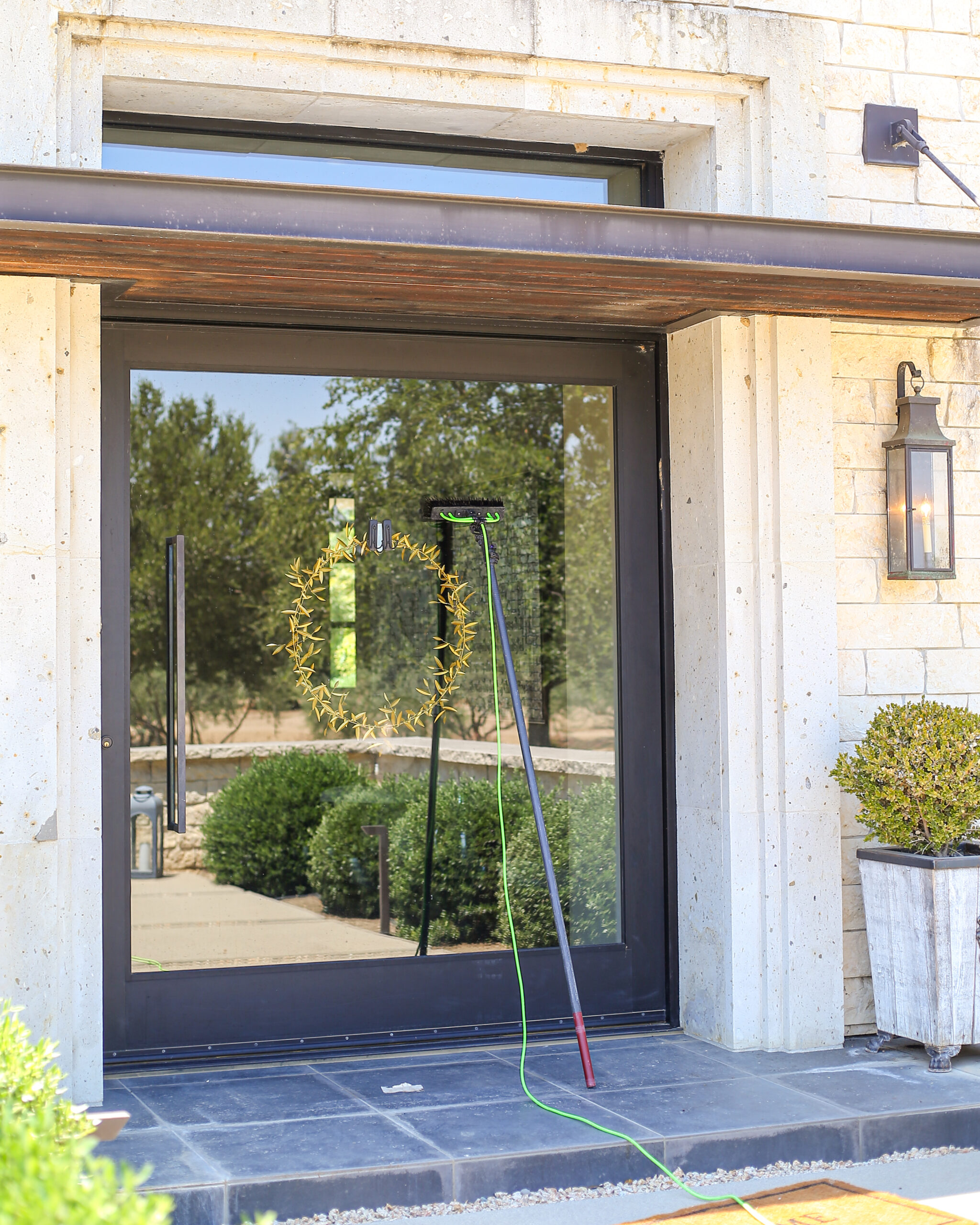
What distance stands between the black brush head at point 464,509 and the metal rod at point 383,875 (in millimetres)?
1346

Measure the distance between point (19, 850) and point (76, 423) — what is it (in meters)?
1.19

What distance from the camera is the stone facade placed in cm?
362

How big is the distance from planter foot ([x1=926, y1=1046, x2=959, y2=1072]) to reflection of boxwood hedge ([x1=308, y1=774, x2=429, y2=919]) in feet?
6.91

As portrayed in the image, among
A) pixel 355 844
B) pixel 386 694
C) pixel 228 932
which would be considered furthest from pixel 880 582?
pixel 228 932

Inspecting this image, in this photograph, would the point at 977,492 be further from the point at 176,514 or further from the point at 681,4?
the point at 176,514

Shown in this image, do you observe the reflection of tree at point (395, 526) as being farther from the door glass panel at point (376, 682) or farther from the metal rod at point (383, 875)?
the metal rod at point (383, 875)

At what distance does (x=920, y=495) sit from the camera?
4.32 metres

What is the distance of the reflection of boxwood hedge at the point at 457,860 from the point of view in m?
4.73

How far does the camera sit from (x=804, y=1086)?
375 centimetres

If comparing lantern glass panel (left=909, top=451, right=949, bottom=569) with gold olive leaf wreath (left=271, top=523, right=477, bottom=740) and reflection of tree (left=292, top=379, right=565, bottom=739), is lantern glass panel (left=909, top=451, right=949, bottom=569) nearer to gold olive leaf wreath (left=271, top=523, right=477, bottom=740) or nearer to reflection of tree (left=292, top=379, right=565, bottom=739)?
reflection of tree (left=292, top=379, right=565, bottom=739)

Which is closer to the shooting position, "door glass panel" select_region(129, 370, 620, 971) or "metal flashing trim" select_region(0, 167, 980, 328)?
"metal flashing trim" select_region(0, 167, 980, 328)

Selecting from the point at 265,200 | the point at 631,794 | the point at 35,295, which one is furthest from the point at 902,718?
the point at 35,295

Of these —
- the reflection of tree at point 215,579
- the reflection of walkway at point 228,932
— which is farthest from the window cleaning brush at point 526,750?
the reflection of tree at point 215,579

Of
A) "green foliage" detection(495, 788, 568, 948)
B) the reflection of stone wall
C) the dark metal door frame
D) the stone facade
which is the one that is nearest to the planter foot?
the stone facade
